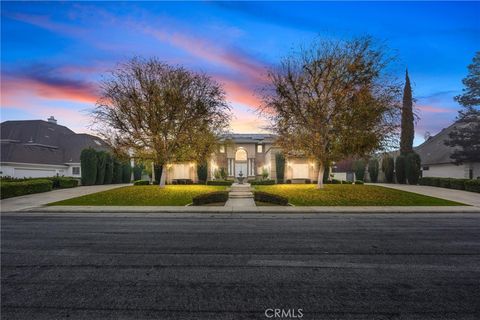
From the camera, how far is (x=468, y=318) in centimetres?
378

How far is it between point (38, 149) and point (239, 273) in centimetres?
4156

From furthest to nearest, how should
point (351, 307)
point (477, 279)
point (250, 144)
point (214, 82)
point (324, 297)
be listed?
point (250, 144)
point (214, 82)
point (477, 279)
point (324, 297)
point (351, 307)

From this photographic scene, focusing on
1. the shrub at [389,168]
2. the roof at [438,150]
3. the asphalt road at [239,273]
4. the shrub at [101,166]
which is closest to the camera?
the asphalt road at [239,273]

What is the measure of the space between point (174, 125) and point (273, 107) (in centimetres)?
847

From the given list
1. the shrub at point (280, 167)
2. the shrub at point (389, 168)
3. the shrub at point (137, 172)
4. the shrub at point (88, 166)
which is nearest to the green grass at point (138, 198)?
the shrub at point (88, 166)

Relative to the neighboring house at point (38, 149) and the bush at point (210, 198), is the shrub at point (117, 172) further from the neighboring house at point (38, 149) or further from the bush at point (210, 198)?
the bush at point (210, 198)

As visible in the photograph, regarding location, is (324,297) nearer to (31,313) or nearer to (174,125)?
(31,313)

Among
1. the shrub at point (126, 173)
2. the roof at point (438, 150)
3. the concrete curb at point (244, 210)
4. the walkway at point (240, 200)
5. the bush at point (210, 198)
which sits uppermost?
the roof at point (438, 150)

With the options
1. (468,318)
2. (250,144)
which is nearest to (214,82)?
(250,144)

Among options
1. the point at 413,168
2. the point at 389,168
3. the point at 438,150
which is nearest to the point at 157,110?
the point at 413,168

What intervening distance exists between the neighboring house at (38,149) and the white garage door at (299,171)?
78.9 feet

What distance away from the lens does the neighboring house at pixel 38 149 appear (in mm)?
32688

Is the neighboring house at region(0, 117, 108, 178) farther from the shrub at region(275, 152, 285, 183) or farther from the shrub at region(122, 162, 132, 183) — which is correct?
the shrub at region(275, 152, 285, 183)

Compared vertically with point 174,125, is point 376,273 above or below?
below
